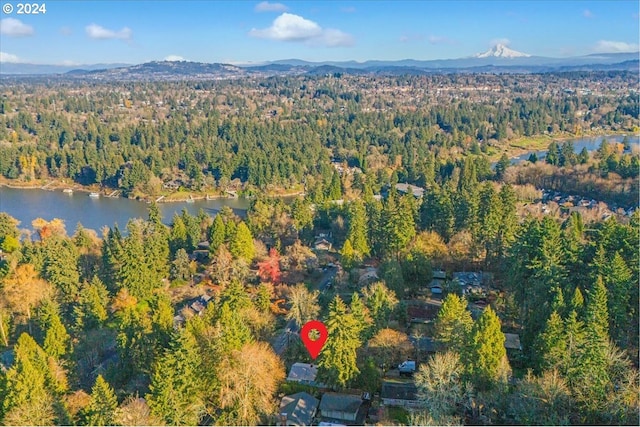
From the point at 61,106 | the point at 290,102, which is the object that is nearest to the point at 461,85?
the point at 290,102

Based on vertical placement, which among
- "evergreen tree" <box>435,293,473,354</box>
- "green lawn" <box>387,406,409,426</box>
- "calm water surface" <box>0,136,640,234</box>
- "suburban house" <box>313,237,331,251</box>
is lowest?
"calm water surface" <box>0,136,640,234</box>

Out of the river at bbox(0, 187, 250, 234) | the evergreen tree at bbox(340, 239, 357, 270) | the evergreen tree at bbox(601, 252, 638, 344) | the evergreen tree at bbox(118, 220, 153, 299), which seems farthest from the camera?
the river at bbox(0, 187, 250, 234)

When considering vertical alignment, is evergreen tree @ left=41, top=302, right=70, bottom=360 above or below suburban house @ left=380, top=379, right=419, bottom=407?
above

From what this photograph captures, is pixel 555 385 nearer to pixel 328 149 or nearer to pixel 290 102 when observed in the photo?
pixel 328 149

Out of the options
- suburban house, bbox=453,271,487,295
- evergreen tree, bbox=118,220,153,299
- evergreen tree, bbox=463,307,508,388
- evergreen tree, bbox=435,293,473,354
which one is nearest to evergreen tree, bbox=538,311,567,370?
evergreen tree, bbox=463,307,508,388

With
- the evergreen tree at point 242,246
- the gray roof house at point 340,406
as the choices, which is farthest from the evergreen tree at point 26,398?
the evergreen tree at point 242,246

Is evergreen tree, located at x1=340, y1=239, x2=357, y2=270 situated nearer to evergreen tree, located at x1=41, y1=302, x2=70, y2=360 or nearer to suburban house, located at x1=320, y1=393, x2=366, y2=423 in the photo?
suburban house, located at x1=320, y1=393, x2=366, y2=423

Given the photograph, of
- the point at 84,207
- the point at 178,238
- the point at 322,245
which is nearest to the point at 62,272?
the point at 178,238
